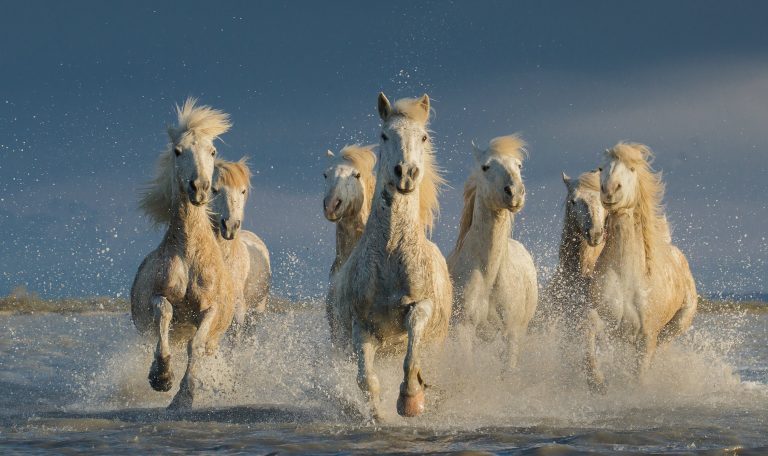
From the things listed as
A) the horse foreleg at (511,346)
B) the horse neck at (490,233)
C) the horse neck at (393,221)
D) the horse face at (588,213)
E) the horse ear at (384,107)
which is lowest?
the horse foreleg at (511,346)

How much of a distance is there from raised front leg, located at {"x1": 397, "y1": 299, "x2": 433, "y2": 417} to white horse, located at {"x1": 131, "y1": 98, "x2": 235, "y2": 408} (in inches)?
92.2

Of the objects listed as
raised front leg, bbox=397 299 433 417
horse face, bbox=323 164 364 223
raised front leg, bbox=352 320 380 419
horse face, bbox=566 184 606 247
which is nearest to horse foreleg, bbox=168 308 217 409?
horse face, bbox=323 164 364 223

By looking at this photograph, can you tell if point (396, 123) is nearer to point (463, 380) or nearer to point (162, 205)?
point (463, 380)

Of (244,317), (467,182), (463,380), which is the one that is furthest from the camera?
(244,317)

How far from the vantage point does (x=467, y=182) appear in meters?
9.44

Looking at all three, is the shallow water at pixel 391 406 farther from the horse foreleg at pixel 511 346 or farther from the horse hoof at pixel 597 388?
the horse foreleg at pixel 511 346

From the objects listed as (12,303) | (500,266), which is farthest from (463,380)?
(12,303)

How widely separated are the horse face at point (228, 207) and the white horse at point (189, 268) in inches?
64.6

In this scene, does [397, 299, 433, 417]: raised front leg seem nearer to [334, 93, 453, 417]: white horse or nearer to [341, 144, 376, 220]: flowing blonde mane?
[334, 93, 453, 417]: white horse

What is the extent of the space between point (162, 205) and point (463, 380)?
134 inches

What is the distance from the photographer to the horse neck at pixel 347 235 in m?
8.67

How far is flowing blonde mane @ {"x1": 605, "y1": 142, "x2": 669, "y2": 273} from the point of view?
31.3 ft

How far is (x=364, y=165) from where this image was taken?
28.7 ft

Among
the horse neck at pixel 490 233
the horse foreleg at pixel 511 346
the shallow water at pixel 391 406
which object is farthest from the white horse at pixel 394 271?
the horse foreleg at pixel 511 346
